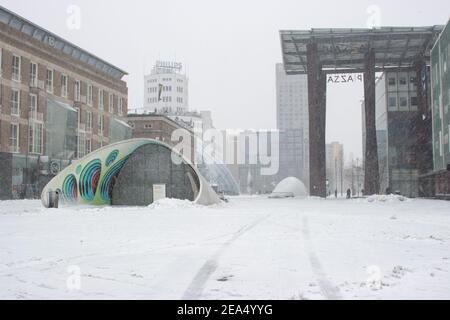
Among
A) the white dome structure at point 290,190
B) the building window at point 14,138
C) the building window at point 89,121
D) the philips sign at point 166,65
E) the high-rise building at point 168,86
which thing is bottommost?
the white dome structure at point 290,190

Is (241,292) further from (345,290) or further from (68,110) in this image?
(68,110)

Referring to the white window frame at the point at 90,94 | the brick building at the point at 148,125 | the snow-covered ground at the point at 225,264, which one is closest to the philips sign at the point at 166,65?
the brick building at the point at 148,125

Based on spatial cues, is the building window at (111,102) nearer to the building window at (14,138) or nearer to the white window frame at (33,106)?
the white window frame at (33,106)

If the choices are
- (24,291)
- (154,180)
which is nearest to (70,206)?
(154,180)

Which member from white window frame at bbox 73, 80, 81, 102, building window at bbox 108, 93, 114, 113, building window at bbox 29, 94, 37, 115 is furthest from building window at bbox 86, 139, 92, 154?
building window at bbox 29, 94, 37, 115

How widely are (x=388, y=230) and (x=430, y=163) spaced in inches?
2145

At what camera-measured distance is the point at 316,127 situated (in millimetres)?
59938

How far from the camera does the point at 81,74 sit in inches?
2277

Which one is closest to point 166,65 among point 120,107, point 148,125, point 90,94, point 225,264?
point 148,125

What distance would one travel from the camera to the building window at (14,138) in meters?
45.3

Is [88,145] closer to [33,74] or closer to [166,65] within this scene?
[33,74]

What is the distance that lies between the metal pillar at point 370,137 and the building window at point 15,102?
120 ft

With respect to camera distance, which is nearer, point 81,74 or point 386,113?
point 81,74

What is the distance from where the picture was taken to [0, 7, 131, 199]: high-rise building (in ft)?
147
